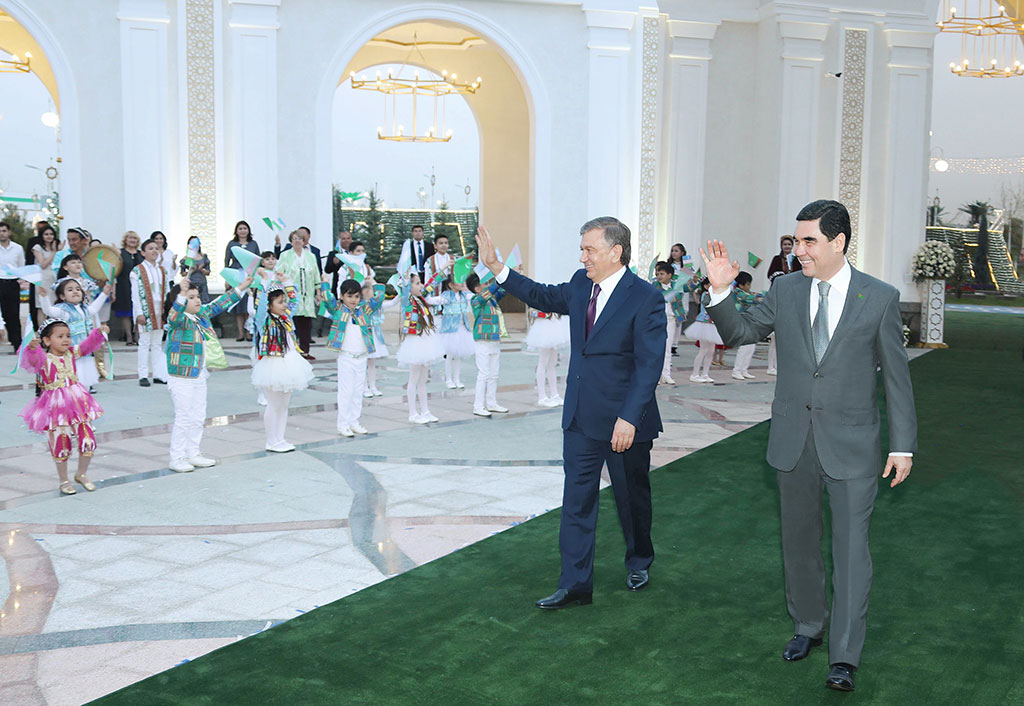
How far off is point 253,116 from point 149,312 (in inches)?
186

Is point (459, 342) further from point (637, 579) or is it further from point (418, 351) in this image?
point (637, 579)

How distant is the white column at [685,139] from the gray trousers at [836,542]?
13180mm

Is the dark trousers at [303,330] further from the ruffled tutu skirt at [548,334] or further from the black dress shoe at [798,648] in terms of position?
the black dress shoe at [798,648]

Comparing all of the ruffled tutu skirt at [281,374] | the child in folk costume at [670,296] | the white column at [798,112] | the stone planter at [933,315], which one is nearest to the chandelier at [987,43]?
the white column at [798,112]

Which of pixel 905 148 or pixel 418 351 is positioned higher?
pixel 905 148

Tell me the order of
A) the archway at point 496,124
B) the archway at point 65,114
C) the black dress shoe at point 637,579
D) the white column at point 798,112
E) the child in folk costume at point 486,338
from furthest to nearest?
1. the archway at point 496,124
2. the white column at point 798,112
3. the archway at point 65,114
4. the child in folk costume at point 486,338
5. the black dress shoe at point 637,579

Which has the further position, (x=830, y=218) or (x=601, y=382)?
(x=601, y=382)

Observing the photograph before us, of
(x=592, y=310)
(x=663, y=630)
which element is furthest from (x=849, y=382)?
(x=663, y=630)

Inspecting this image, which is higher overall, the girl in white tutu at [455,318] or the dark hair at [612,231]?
the dark hair at [612,231]

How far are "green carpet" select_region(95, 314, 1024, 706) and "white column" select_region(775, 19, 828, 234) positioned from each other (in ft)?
36.3

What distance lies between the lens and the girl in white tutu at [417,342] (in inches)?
352

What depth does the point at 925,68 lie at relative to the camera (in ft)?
57.1

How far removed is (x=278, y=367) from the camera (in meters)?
7.59

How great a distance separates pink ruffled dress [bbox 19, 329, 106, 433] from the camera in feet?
20.9
